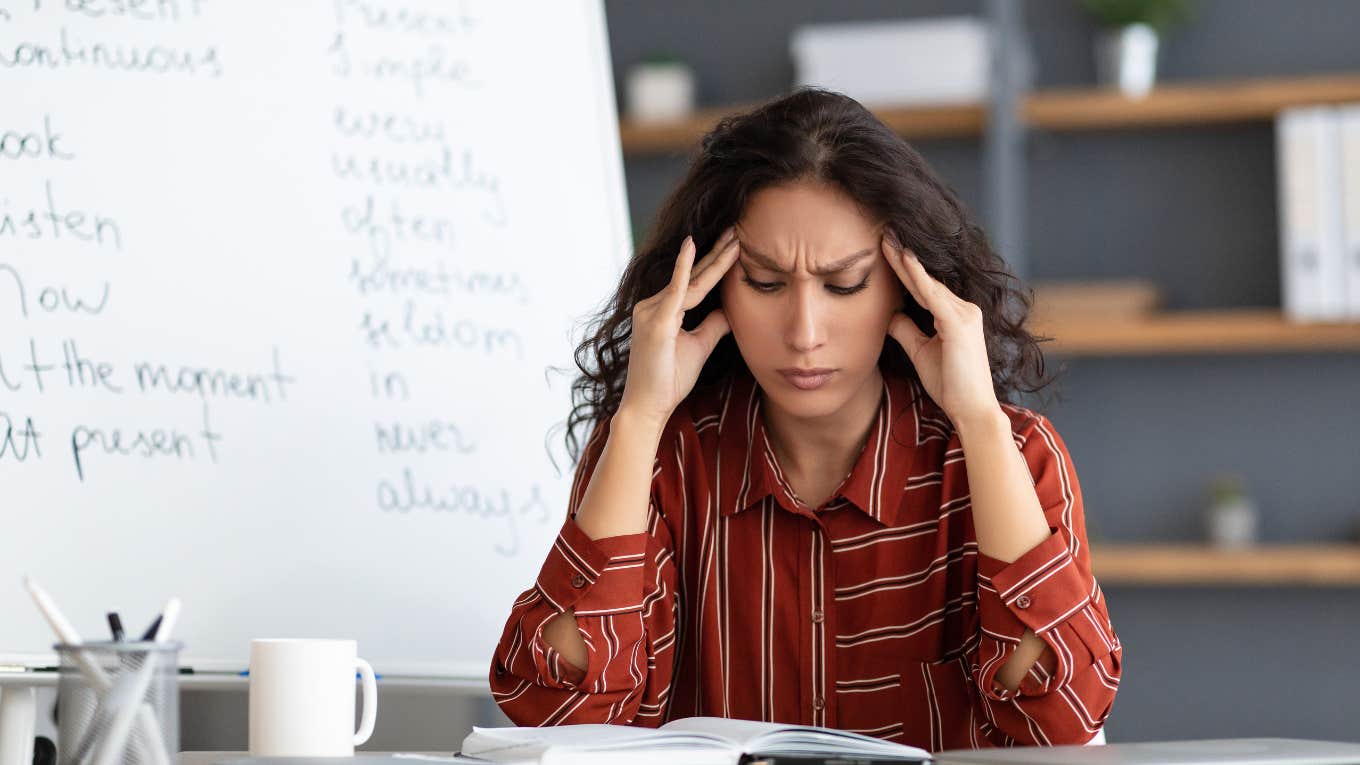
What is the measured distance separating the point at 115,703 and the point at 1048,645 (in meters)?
0.71

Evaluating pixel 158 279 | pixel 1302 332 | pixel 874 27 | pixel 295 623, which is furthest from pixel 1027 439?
pixel 874 27

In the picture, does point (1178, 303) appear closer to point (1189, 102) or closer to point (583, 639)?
point (1189, 102)

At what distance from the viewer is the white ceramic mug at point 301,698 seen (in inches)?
38.3

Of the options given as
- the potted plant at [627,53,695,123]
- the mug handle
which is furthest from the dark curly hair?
the potted plant at [627,53,695,123]

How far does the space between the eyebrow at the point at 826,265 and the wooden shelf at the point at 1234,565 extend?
4.79ft

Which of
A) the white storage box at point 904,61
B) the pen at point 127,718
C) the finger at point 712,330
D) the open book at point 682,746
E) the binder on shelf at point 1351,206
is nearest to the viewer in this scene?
the pen at point 127,718

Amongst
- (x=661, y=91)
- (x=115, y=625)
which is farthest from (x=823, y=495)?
(x=661, y=91)

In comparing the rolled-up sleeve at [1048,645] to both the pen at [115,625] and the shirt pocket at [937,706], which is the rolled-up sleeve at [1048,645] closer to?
the shirt pocket at [937,706]

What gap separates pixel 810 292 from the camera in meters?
1.28

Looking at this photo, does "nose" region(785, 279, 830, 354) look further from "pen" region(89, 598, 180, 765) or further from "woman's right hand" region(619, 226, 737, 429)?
"pen" region(89, 598, 180, 765)

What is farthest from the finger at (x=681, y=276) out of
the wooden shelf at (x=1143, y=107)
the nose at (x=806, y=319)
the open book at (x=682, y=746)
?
the wooden shelf at (x=1143, y=107)

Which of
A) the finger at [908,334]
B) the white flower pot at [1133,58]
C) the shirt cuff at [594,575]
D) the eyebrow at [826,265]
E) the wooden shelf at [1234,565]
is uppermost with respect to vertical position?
the white flower pot at [1133,58]

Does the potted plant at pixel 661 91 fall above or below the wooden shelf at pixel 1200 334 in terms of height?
above

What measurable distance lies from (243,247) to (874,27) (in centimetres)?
173
